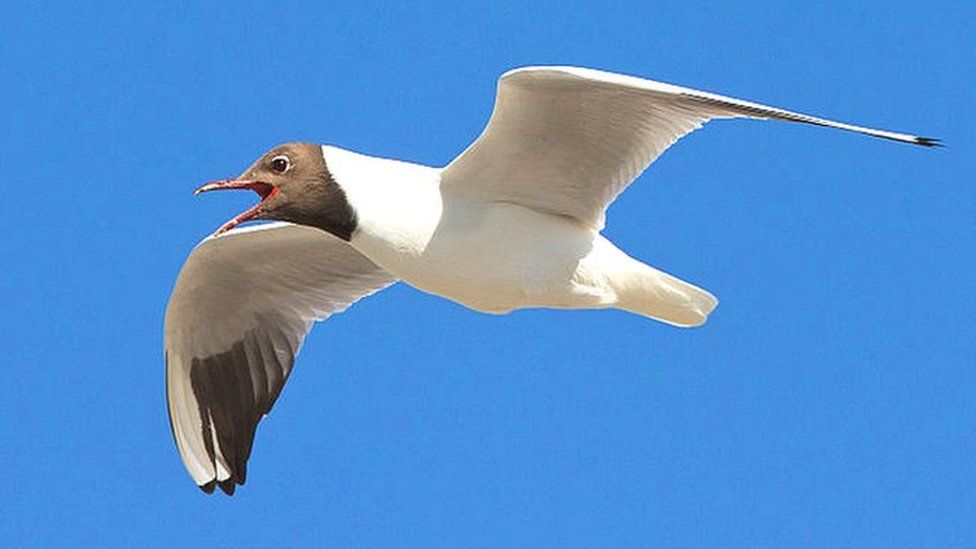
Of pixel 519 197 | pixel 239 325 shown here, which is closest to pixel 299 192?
pixel 519 197

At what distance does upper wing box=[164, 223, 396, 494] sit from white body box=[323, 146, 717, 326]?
132 cm

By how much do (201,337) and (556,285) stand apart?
88.2 inches

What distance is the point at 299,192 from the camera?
7.57 metres

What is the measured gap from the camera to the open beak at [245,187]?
7.56 meters

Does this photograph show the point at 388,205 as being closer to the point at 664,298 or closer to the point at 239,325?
the point at 664,298

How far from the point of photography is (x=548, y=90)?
7.22 m

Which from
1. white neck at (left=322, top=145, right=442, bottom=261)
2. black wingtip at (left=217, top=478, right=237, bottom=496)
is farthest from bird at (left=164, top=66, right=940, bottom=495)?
black wingtip at (left=217, top=478, right=237, bottom=496)

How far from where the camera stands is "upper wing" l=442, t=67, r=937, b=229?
7.13m

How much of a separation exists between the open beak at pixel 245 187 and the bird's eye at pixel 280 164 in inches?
2.8

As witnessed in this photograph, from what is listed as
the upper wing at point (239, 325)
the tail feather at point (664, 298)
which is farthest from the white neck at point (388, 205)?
the upper wing at point (239, 325)

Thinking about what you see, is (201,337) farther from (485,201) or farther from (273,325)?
(485,201)

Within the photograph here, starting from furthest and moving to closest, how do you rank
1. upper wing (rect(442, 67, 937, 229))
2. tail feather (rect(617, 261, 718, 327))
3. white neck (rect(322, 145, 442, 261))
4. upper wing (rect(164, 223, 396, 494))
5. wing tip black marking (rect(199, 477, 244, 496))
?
wing tip black marking (rect(199, 477, 244, 496)), upper wing (rect(164, 223, 396, 494)), tail feather (rect(617, 261, 718, 327)), white neck (rect(322, 145, 442, 261)), upper wing (rect(442, 67, 937, 229))

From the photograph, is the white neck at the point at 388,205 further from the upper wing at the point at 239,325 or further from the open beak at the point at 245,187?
the upper wing at the point at 239,325

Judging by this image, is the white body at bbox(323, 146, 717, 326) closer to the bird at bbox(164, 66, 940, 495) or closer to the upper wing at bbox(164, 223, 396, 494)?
the bird at bbox(164, 66, 940, 495)
